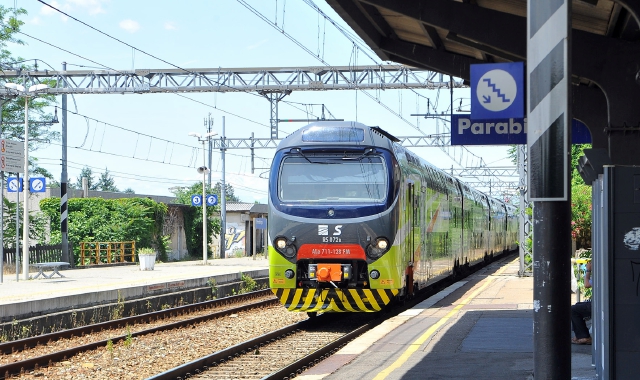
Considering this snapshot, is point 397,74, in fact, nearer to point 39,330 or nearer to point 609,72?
point 39,330

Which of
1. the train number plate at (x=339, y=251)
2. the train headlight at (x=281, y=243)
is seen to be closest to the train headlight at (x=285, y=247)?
the train headlight at (x=281, y=243)

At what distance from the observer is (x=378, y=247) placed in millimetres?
13508

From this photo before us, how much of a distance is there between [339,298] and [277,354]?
73.7 inches

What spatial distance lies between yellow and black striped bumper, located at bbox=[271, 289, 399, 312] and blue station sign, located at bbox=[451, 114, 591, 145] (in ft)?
9.13

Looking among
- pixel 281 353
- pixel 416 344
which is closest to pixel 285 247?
pixel 281 353

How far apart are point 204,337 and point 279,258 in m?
1.95

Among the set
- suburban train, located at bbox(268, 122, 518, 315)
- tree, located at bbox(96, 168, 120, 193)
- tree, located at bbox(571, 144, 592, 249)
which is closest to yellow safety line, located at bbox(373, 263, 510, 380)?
suburban train, located at bbox(268, 122, 518, 315)

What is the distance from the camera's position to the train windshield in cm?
1377

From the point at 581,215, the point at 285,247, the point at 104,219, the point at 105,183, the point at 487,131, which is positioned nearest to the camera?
the point at 487,131

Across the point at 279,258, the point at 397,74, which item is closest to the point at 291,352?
the point at 279,258

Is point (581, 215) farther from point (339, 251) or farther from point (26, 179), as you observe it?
point (26, 179)

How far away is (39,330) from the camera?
15336mm

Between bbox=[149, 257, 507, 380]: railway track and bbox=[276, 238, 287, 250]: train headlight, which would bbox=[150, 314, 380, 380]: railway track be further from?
bbox=[276, 238, 287, 250]: train headlight

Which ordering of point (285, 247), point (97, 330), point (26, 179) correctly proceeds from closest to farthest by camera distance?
1. point (285, 247)
2. point (97, 330)
3. point (26, 179)
